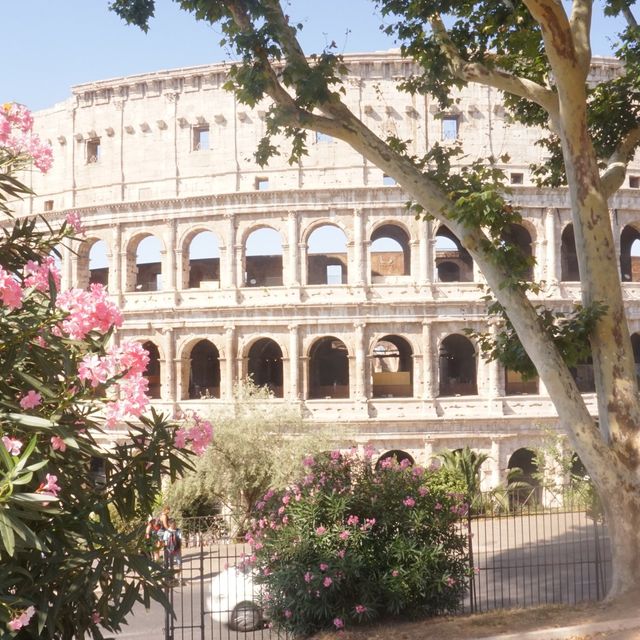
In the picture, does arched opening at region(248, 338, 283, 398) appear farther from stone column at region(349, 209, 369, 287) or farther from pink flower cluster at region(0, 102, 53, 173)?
pink flower cluster at region(0, 102, 53, 173)

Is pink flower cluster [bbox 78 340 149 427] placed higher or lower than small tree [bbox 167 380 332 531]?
higher

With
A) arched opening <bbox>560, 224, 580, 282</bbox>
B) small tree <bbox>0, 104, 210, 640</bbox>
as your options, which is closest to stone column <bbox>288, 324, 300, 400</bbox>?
arched opening <bbox>560, 224, 580, 282</bbox>

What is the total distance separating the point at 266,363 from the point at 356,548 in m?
17.5

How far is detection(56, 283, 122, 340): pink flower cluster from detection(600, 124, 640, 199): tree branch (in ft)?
19.4

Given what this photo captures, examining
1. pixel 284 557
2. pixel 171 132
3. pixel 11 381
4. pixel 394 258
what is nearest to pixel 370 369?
pixel 394 258

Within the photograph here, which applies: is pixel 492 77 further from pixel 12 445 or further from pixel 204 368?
pixel 204 368

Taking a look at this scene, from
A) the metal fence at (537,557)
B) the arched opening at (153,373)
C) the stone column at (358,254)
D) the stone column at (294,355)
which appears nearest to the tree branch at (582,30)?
the metal fence at (537,557)

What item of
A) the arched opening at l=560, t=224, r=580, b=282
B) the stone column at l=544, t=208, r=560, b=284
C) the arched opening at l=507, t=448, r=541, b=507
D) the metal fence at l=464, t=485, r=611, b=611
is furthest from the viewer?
the arched opening at l=560, t=224, r=580, b=282

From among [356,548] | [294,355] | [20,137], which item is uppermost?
[20,137]

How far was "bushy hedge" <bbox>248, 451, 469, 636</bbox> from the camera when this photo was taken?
849 centimetres

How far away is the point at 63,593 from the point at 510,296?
17.6 ft

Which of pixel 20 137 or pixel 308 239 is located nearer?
pixel 20 137

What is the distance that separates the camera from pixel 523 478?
72.2 ft

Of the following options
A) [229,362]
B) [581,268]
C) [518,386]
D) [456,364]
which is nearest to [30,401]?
[581,268]
